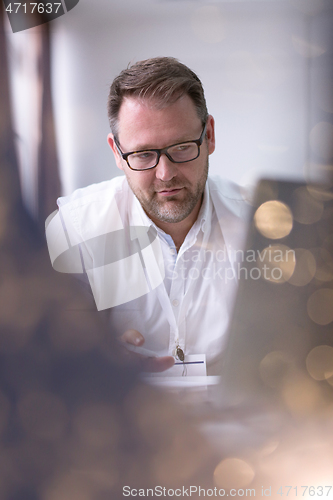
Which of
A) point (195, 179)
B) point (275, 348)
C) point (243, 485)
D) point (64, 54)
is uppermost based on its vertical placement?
point (64, 54)

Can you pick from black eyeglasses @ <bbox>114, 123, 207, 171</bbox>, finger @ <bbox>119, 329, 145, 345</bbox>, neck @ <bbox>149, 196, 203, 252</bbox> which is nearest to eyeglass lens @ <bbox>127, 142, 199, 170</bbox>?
black eyeglasses @ <bbox>114, 123, 207, 171</bbox>

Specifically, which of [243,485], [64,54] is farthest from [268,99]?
[243,485]

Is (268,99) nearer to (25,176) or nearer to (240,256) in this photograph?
(240,256)

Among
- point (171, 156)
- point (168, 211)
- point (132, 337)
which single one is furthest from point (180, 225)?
point (132, 337)

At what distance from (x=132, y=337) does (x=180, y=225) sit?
269mm

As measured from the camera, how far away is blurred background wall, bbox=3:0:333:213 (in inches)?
25.8

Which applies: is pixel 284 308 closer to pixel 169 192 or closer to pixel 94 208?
pixel 169 192

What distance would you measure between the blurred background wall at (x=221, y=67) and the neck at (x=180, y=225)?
0.10 metres

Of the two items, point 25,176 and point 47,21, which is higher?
point 47,21

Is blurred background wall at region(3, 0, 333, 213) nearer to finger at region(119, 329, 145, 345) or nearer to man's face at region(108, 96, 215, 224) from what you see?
man's face at region(108, 96, 215, 224)

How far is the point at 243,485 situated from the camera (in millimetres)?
660

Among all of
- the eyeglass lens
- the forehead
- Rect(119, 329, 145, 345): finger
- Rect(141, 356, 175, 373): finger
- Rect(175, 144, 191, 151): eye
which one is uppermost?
the forehead

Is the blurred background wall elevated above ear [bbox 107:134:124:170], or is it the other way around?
the blurred background wall

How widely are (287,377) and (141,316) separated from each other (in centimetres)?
34
